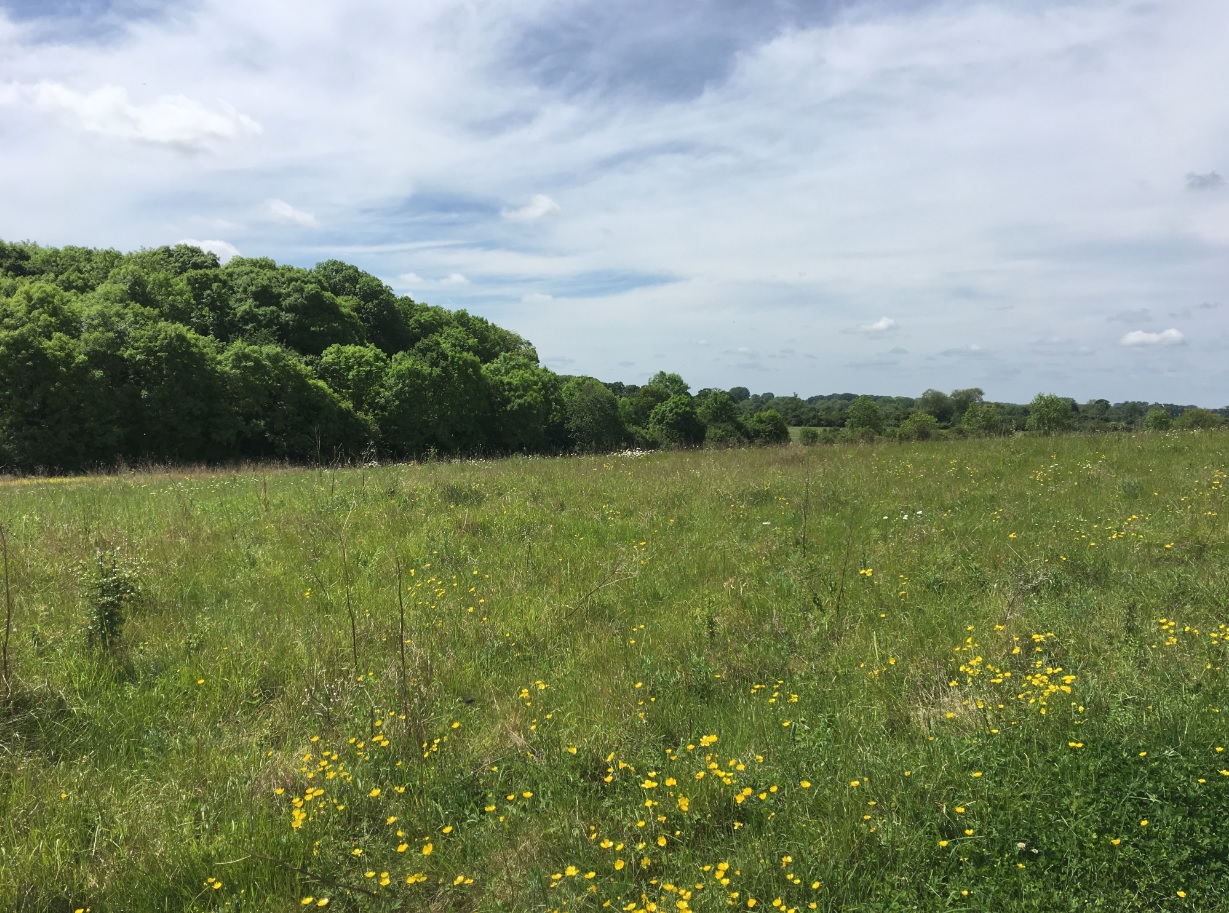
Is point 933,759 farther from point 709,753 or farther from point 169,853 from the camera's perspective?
point 169,853

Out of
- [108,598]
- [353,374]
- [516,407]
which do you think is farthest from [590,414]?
[108,598]

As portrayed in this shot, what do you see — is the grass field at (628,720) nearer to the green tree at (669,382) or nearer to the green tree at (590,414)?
the green tree at (590,414)

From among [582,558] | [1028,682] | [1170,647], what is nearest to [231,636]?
[582,558]

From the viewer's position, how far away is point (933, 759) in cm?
349

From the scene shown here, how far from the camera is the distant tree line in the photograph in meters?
30.5

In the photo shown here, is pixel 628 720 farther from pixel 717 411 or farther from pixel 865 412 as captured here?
pixel 717 411

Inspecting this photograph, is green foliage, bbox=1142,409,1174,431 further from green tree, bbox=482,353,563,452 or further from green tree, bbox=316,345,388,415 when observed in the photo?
green tree, bbox=482,353,563,452

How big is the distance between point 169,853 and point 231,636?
2535 mm

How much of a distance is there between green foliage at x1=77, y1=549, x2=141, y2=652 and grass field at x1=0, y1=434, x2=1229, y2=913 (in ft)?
0.12

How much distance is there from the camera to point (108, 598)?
5285mm

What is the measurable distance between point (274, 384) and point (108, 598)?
37.3m

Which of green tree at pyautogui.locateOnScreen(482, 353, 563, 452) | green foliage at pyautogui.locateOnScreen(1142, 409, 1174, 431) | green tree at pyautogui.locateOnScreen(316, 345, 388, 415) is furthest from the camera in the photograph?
green tree at pyautogui.locateOnScreen(482, 353, 563, 452)

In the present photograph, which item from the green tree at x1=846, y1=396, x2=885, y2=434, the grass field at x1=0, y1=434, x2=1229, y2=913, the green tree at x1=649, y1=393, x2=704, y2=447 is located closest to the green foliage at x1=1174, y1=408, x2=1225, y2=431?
the grass field at x1=0, y1=434, x2=1229, y2=913

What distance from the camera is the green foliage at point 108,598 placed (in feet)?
17.1
